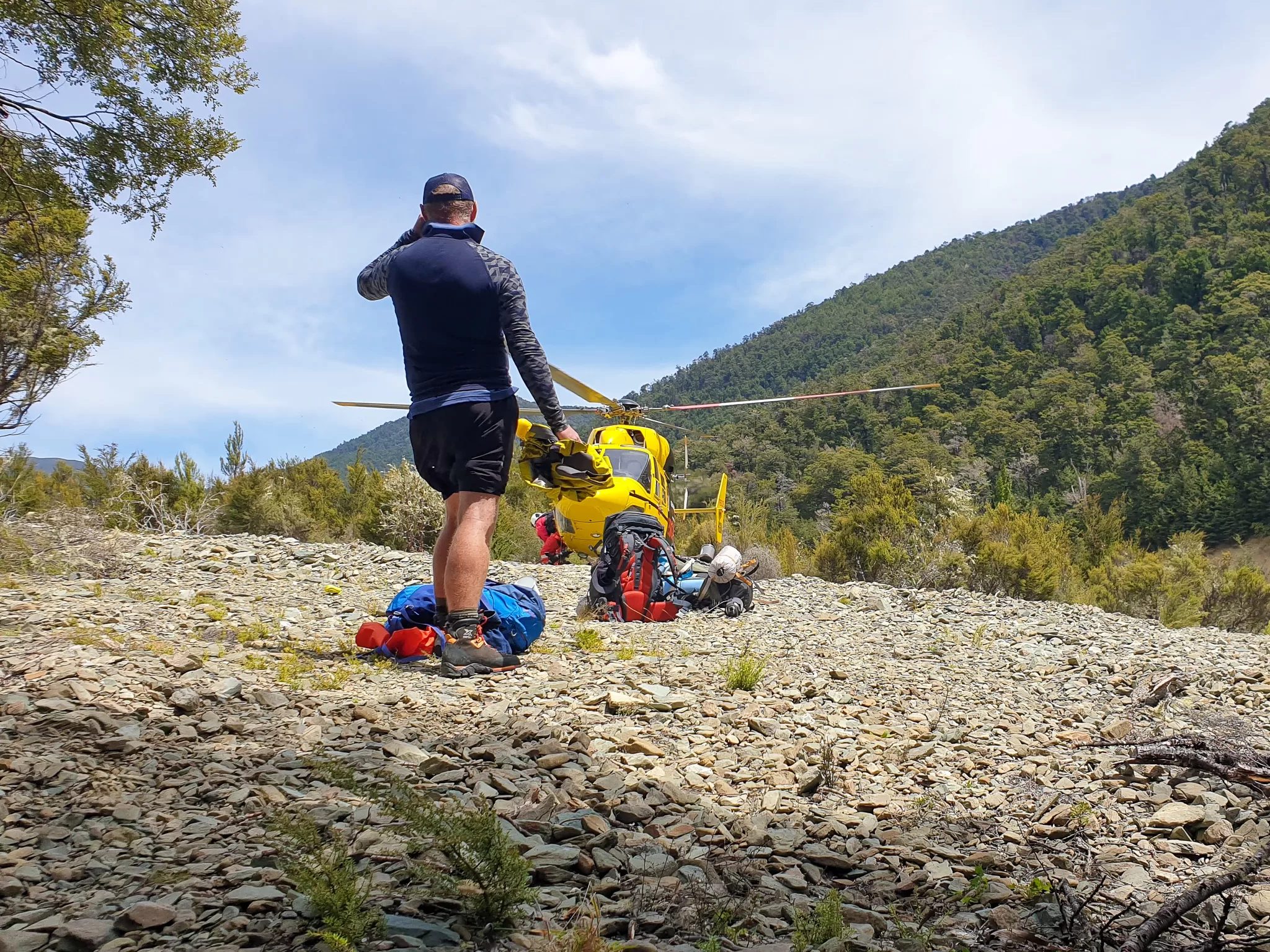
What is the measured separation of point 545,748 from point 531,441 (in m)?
3.08

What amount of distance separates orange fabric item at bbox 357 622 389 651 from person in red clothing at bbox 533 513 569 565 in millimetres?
4405

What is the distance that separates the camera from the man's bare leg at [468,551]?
361 cm

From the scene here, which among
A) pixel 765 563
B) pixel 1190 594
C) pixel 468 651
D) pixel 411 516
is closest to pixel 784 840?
pixel 468 651

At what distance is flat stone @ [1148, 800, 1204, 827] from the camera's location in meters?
2.29

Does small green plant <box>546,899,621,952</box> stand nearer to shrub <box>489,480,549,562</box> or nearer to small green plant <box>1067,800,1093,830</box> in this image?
small green plant <box>1067,800,1093,830</box>

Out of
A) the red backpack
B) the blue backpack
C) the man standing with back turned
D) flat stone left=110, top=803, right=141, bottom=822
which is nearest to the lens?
flat stone left=110, top=803, right=141, bottom=822

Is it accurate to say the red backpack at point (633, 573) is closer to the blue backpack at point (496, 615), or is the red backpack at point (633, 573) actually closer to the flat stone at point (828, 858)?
the blue backpack at point (496, 615)

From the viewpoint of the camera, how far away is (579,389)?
7.65 metres

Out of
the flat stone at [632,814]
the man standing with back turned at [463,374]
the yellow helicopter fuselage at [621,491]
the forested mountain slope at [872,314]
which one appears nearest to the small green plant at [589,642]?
the man standing with back turned at [463,374]

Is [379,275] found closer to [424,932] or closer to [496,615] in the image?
[496,615]

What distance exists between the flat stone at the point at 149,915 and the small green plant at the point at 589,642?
293 cm

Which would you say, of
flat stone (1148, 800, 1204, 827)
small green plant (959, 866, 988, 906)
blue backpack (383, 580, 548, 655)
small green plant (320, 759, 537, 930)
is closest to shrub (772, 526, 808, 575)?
blue backpack (383, 580, 548, 655)

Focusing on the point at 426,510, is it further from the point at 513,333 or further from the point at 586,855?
the point at 586,855

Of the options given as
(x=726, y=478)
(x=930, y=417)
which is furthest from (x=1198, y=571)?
(x=930, y=417)
